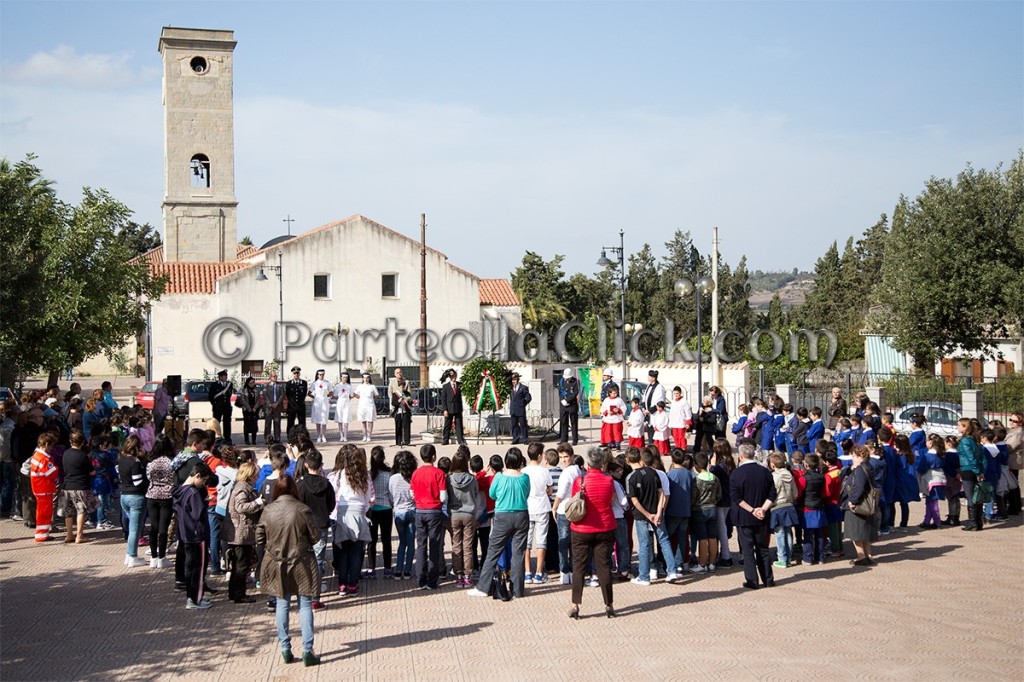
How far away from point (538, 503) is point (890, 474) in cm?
578

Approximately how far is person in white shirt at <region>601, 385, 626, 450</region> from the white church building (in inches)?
1122

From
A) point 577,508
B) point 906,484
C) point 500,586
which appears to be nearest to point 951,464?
point 906,484

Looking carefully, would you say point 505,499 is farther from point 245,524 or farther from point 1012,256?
point 1012,256

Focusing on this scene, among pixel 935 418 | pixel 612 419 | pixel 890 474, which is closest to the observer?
pixel 890 474

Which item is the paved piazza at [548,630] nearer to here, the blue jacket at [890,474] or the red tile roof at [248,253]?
the blue jacket at [890,474]

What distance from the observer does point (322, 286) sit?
4981 centimetres

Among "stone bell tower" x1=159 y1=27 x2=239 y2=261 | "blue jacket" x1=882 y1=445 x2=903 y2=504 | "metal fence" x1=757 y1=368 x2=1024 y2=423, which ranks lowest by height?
"blue jacket" x1=882 y1=445 x2=903 y2=504

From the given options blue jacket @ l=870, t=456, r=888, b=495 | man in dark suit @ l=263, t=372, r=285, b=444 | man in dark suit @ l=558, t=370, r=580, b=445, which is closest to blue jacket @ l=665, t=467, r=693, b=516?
blue jacket @ l=870, t=456, r=888, b=495

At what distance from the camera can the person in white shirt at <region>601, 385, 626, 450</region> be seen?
21.7m

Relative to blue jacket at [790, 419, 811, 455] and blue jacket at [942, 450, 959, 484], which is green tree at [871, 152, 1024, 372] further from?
blue jacket at [942, 450, 959, 484]

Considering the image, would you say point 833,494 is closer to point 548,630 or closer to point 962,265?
point 548,630

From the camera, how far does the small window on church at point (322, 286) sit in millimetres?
49531

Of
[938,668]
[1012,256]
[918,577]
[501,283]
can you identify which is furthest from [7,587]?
[501,283]

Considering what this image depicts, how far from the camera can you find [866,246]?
218 feet
